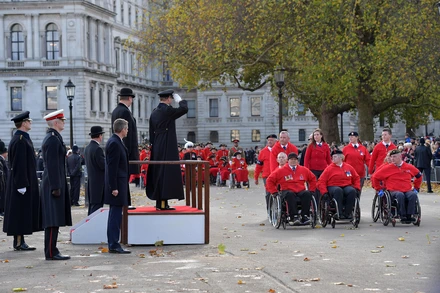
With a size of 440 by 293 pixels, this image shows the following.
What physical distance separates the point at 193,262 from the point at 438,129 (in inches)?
4165

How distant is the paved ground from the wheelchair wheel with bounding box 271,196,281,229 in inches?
8.9

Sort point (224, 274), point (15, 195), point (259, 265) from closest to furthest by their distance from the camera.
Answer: point (224, 274) < point (259, 265) < point (15, 195)

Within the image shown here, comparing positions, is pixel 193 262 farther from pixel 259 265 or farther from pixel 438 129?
pixel 438 129

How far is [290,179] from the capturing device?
19078 millimetres

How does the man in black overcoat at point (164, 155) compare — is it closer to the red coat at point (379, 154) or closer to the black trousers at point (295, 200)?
the black trousers at point (295, 200)

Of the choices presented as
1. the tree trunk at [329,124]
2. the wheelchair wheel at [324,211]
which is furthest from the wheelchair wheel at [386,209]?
the tree trunk at [329,124]

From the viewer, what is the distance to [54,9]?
294ft

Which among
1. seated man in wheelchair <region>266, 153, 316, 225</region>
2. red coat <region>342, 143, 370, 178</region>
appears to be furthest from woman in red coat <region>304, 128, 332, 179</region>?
seated man in wheelchair <region>266, 153, 316, 225</region>

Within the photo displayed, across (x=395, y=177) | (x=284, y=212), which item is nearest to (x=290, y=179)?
(x=284, y=212)

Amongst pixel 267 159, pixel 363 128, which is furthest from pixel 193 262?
pixel 363 128

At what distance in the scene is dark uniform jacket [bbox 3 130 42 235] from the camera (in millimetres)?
14766

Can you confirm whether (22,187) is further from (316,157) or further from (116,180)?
(316,157)

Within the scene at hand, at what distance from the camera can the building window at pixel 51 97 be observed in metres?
91.0

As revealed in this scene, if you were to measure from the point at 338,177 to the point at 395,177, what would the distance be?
3.50 ft
